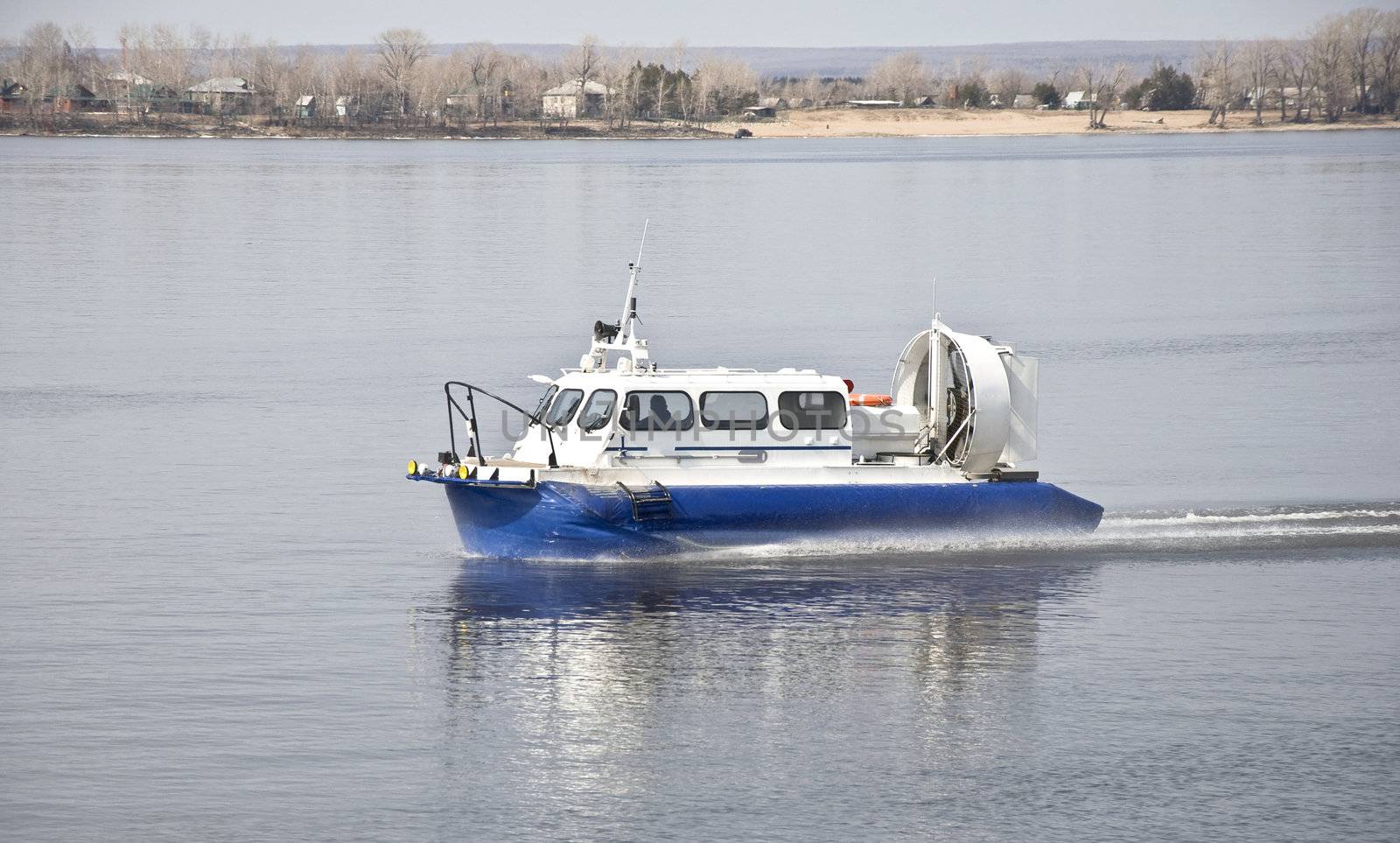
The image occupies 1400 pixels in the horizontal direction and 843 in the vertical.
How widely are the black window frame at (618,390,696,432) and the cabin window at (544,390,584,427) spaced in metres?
0.68

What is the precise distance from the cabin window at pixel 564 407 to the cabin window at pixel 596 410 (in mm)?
164

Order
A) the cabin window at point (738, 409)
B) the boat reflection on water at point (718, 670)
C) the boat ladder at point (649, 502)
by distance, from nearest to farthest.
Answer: the boat reflection on water at point (718, 670), the boat ladder at point (649, 502), the cabin window at point (738, 409)

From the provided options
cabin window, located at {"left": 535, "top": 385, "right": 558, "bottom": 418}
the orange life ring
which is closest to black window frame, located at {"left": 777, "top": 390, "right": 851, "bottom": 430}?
the orange life ring

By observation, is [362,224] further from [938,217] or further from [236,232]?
[938,217]

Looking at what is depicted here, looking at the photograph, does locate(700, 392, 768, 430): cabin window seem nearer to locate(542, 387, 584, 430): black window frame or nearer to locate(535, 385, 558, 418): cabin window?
locate(542, 387, 584, 430): black window frame

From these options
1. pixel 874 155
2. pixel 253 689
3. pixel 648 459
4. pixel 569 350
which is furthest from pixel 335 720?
pixel 874 155

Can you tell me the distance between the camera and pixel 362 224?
89.1m

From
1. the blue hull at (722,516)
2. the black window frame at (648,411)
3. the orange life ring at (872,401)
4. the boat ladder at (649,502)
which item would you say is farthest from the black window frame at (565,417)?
the orange life ring at (872,401)

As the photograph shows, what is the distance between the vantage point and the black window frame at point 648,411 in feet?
83.6

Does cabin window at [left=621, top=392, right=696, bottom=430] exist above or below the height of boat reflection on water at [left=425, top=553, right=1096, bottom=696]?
above

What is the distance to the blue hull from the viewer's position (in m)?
25.1

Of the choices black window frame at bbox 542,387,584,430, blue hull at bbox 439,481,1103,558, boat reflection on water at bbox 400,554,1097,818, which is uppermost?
black window frame at bbox 542,387,584,430

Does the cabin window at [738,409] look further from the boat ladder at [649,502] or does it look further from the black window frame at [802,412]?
the boat ladder at [649,502]

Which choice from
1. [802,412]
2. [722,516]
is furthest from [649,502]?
[802,412]
